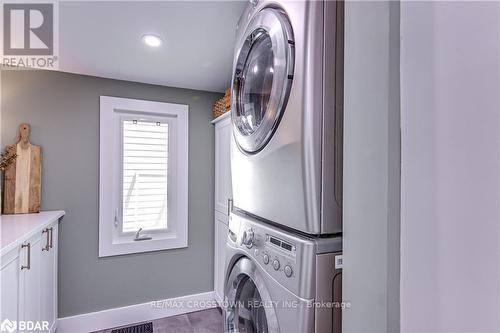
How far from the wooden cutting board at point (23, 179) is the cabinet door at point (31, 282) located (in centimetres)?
47

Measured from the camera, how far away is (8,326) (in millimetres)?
1274

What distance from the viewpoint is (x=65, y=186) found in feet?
7.13

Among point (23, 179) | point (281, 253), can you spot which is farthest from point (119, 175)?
point (281, 253)

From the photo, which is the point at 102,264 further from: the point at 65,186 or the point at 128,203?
the point at 65,186

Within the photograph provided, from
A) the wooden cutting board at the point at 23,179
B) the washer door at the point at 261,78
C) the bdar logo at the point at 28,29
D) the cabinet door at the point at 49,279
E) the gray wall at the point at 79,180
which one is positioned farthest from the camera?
the gray wall at the point at 79,180

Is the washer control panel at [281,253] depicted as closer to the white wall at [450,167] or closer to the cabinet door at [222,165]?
the white wall at [450,167]

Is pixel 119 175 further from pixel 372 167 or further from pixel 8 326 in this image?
pixel 372 167

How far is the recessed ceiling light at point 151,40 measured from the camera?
5.33 feet

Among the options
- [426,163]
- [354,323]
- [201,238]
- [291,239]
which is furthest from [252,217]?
[201,238]

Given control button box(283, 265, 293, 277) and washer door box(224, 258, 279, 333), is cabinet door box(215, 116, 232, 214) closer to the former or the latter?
washer door box(224, 258, 279, 333)

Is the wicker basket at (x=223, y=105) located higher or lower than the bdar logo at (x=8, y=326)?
higher

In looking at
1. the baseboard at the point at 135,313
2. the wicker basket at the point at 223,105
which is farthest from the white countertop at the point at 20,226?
the wicker basket at the point at 223,105

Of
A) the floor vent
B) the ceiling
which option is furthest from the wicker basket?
the floor vent

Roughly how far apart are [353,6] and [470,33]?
0.93 feet
